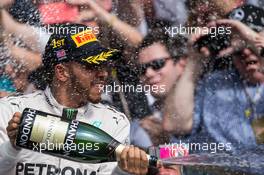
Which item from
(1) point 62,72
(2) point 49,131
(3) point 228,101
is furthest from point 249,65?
(2) point 49,131

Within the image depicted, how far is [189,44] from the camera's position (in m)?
2.84

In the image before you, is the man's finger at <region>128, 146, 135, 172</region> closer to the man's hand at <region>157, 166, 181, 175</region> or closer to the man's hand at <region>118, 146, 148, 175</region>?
the man's hand at <region>118, 146, 148, 175</region>

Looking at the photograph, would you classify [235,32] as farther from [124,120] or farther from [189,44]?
[124,120]

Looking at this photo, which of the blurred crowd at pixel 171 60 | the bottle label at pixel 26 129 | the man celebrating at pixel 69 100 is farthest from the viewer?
the blurred crowd at pixel 171 60

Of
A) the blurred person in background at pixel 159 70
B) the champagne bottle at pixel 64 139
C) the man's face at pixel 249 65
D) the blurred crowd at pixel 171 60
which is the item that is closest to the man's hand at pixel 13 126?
the champagne bottle at pixel 64 139

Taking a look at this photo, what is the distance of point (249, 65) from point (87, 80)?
739 mm

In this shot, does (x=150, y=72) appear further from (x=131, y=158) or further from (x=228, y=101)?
(x=131, y=158)

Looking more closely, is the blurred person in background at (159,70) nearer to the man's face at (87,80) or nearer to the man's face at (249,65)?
the man's face at (249,65)

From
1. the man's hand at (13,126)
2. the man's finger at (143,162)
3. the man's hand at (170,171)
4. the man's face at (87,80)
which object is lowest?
the man's finger at (143,162)

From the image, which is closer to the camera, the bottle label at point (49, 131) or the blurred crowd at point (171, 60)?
the bottle label at point (49, 131)

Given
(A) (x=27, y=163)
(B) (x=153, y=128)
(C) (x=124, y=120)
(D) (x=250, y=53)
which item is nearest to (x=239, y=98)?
(D) (x=250, y=53)

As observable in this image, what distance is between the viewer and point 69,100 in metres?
2.26

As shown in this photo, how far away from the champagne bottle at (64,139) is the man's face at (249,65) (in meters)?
0.87

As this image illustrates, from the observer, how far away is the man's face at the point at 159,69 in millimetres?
2773
